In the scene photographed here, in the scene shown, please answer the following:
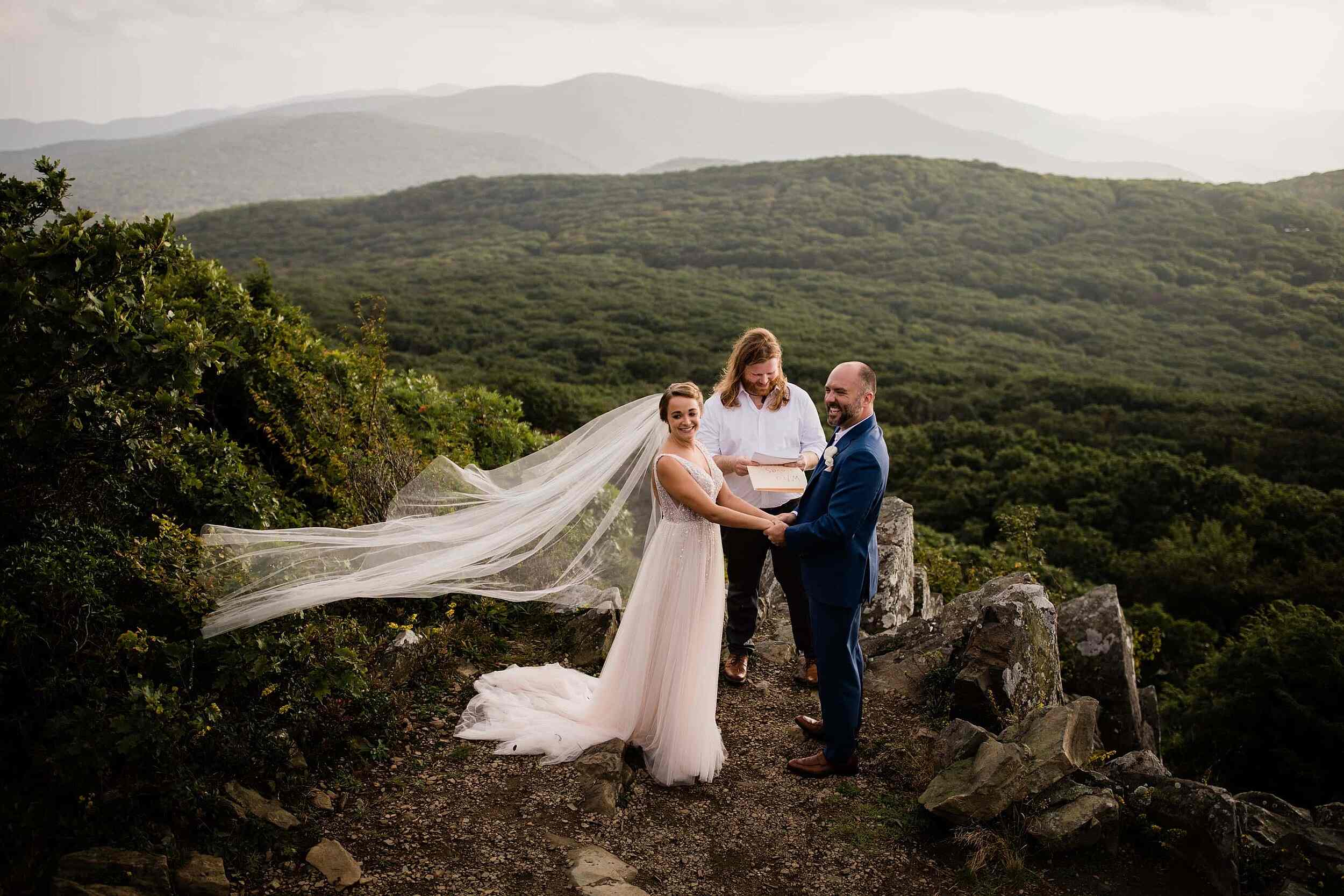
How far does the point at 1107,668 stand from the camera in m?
7.16

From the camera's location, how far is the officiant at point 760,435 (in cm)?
583

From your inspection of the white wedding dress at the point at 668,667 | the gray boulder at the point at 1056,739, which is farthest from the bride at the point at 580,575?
the gray boulder at the point at 1056,739

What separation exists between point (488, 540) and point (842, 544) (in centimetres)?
233

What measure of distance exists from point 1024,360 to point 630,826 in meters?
43.7

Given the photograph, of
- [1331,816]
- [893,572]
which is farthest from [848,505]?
[893,572]

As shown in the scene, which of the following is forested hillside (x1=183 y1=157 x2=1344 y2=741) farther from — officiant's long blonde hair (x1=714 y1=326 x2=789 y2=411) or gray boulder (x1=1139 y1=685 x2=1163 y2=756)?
officiant's long blonde hair (x1=714 y1=326 x2=789 y2=411)

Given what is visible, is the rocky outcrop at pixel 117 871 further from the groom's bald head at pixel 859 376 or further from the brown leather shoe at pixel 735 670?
the groom's bald head at pixel 859 376

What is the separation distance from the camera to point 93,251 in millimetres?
4273

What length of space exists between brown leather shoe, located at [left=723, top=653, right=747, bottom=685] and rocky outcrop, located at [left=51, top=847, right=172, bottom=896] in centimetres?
370

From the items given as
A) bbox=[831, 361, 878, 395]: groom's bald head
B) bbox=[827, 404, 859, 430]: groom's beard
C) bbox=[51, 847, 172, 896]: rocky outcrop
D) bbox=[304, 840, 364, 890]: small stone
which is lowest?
bbox=[304, 840, 364, 890]: small stone

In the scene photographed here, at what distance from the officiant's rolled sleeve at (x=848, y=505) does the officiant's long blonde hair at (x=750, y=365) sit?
139 cm

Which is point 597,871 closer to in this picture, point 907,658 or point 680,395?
point 680,395

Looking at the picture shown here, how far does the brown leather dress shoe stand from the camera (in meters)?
5.07

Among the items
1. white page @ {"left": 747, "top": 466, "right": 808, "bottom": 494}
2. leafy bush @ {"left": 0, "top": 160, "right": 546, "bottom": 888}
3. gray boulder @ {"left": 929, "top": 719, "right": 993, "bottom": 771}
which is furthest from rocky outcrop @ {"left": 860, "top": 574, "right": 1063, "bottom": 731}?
leafy bush @ {"left": 0, "top": 160, "right": 546, "bottom": 888}
